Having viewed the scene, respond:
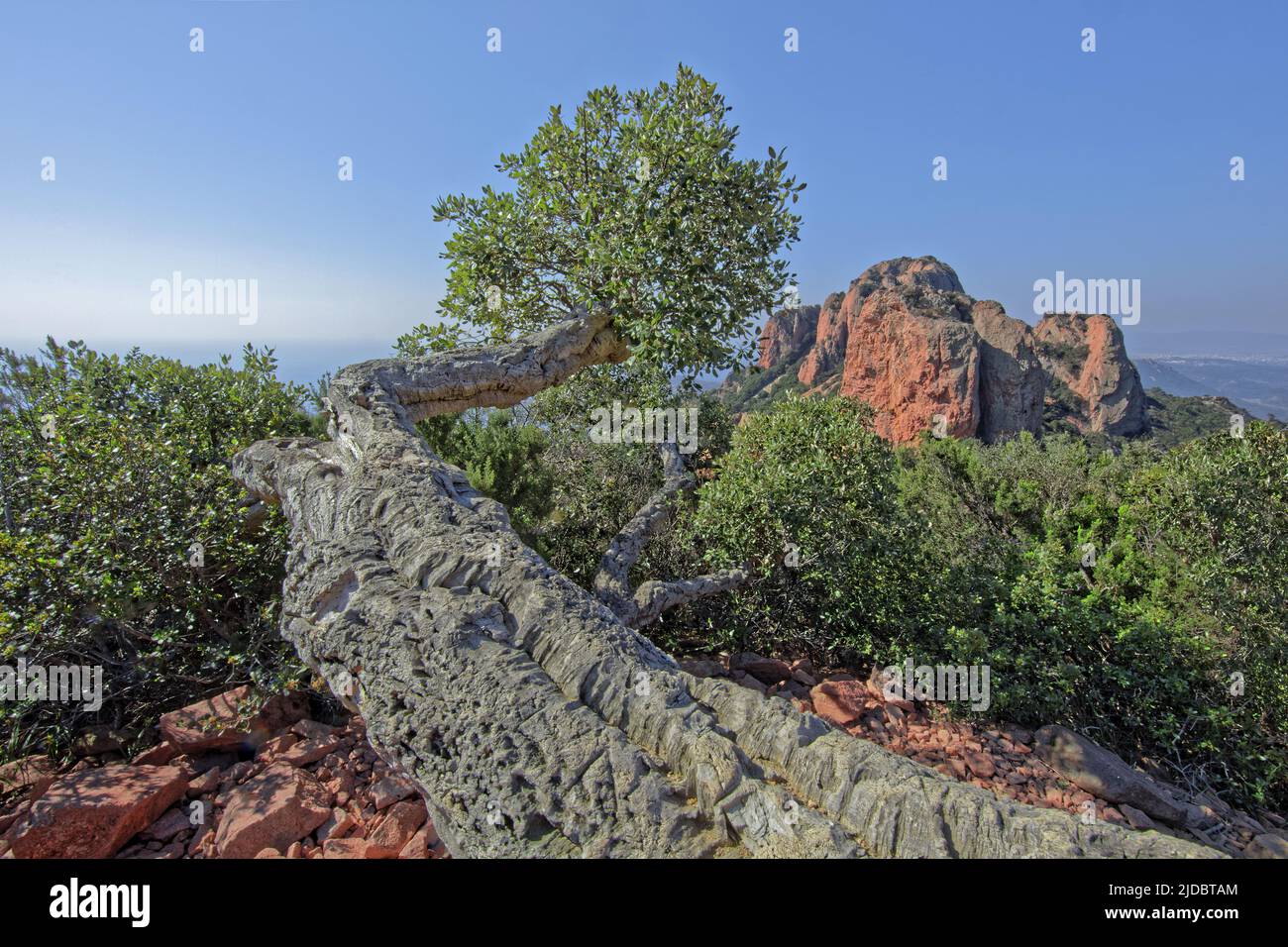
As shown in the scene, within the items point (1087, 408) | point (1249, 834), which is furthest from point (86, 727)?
point (1087, 408)

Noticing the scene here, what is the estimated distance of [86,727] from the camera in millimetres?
3729

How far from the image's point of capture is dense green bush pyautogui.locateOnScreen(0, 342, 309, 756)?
3656 millimetres

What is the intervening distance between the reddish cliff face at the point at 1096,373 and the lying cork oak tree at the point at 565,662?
66.9 m

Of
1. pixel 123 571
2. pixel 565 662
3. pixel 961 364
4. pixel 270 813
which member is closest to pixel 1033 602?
pixel 565 662

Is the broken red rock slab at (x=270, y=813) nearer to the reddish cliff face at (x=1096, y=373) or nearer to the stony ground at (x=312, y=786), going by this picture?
the stony ground at (x=312, y=786)

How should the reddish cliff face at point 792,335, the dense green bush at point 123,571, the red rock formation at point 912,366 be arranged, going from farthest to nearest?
1. the reddish cliff face at point 792,335
2. the red rock formation at point 912,366
3. the dense green bush at point 123,571

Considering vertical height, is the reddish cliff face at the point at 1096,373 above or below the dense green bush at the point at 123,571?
above

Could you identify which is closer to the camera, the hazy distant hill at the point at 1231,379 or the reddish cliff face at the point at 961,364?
the reddish cliff face at the point at 961,364

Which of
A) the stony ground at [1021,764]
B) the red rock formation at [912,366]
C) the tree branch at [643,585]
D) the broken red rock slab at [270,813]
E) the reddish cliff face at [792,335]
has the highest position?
the reddish cliff face at [792,335]

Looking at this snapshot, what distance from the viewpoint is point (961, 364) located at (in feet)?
157

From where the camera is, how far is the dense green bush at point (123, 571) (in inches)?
144

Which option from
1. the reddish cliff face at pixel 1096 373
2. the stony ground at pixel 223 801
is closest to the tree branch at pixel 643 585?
the stony ground at pixel 223 801

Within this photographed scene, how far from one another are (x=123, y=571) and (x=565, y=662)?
12.1ft

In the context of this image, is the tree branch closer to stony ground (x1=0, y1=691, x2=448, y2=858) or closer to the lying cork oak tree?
the lying cork oak tree
